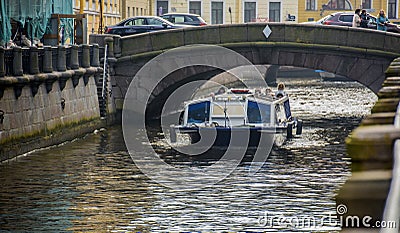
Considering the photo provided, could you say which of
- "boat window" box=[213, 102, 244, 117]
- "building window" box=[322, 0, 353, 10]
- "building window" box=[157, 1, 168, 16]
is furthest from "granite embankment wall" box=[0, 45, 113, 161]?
"building window" box=[322, 0, 353, 10]

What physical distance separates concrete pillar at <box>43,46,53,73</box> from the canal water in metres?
1.81

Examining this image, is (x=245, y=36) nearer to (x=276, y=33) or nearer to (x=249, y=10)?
(x=276, y=33)

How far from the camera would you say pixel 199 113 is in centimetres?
2755

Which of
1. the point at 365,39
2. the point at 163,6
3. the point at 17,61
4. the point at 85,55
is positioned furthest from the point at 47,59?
the point at 163,6

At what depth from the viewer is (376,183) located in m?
4.30

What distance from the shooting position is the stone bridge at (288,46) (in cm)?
3086

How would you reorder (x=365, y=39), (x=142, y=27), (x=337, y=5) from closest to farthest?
(x=365, y=39), (x=142, y=27), (x=337, y=5)

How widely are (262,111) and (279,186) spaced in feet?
30.4

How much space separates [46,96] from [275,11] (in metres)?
42.8

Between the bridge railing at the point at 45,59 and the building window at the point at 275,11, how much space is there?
120 feet

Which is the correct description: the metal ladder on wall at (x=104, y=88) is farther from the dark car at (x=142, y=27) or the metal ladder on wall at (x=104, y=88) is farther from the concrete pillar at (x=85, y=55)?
the dark car at (x=142, y=27)

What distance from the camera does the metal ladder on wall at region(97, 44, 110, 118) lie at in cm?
3092

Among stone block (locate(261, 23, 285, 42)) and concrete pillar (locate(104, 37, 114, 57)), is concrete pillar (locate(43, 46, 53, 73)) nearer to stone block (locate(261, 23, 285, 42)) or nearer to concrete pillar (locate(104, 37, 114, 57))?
concrete pillar (locate(104, 37, 114, 57))

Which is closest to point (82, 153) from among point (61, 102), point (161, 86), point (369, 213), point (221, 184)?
point (61, 102)
